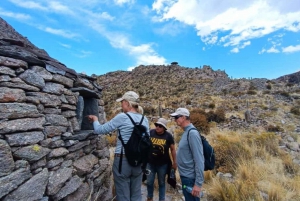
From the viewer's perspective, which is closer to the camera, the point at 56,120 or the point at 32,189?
the point at 32,189

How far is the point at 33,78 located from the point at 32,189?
1306 millimetres

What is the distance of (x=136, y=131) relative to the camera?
3139mm

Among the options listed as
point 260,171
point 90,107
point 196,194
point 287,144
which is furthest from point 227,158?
point 90,107

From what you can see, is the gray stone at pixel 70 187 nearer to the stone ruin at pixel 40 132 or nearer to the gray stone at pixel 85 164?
the stone ruin at pixel 40 132

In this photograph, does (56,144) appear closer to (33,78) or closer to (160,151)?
(33,78)

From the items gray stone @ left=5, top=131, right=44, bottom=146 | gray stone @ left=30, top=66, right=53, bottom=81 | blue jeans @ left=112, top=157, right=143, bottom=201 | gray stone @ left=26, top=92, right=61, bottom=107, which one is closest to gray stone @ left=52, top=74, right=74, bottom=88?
gray stone @ left=30, top=66, right=53, bottom=81

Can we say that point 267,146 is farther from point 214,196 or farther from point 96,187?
point 96,187

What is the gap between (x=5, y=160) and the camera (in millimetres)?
2303

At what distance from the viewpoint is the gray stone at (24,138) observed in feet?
7.96

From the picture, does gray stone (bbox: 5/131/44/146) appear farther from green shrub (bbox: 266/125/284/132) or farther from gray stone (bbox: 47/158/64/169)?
green shrub (bbox: 266/125/284/132)

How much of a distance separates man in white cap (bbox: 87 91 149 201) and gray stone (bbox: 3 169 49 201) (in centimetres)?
88

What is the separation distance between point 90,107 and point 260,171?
4513 millimetres

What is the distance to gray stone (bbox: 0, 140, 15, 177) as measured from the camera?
7.48 feet

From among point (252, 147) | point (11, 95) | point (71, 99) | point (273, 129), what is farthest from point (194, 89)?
point (11, 95)
